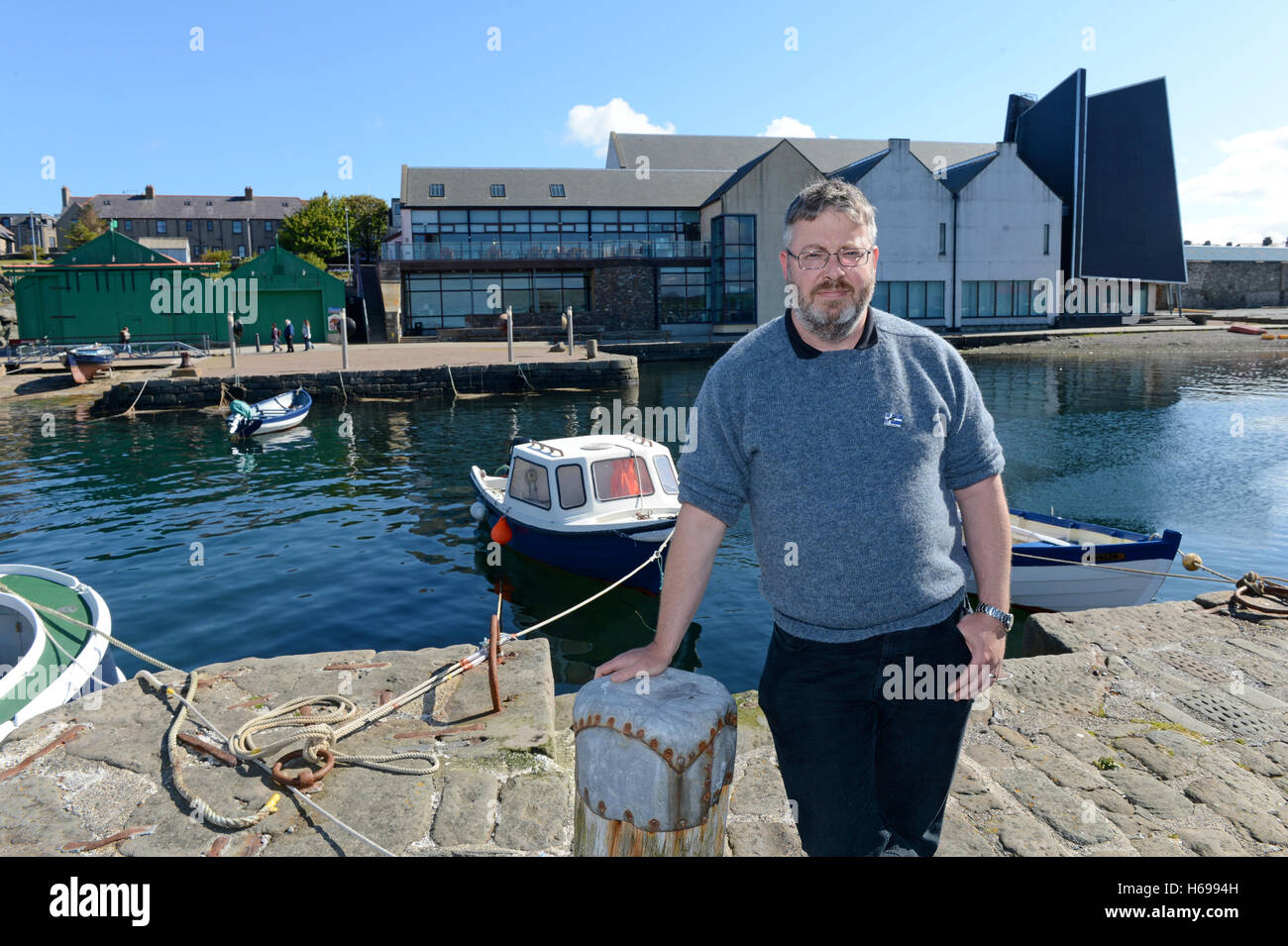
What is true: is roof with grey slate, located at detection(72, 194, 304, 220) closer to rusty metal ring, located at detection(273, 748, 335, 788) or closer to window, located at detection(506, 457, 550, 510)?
window, located at detection(506, 457, 550, 510)

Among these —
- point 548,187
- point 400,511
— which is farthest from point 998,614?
point 548,187

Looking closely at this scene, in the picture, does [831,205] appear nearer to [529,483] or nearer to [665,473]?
[665,473]

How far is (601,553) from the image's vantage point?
1284cm

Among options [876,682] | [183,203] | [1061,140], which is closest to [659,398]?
[876,682]

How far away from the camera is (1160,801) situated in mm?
4508

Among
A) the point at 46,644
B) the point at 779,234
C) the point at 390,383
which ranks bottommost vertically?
the point at 46,644

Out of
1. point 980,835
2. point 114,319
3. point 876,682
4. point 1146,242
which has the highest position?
point 1146,242

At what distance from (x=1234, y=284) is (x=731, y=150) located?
47470mm

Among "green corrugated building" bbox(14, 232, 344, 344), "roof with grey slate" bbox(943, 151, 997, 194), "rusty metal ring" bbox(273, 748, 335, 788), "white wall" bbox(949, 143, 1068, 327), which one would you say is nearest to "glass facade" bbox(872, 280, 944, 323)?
"white wall" bbox(949, 143, 1068, 327)

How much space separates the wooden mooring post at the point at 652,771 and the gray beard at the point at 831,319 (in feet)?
3.73

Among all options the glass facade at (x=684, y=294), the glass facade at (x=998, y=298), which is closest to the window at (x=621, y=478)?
the glass facade at (x=684, y=294)

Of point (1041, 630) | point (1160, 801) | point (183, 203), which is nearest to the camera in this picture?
point (1160, 801)
